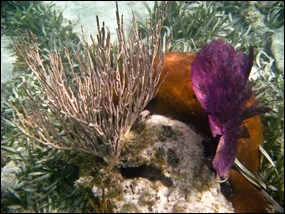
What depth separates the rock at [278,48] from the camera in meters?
5.02

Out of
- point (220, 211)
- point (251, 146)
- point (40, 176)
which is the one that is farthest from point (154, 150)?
point (40, 176)

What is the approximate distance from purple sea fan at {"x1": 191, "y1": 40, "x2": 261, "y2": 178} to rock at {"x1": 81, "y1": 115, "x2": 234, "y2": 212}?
0.27m

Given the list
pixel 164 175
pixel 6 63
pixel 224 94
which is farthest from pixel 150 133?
pixel 6 63

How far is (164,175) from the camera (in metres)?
2.49

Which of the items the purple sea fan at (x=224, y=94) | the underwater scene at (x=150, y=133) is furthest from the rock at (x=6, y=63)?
the purple sea fan at (x=224, y=94)

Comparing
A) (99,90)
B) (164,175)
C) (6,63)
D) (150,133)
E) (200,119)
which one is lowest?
(6,63)

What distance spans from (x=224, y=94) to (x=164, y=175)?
99cm

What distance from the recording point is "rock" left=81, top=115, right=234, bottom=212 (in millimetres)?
2350

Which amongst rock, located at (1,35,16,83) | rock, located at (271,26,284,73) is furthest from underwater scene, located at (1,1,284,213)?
rock, located at (1,35,16,83)

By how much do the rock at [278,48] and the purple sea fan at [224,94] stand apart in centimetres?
304

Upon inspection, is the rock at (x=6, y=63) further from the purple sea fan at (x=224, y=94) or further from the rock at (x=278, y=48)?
the rock at (x=278, y=48)

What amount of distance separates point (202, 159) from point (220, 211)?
511 millimetres

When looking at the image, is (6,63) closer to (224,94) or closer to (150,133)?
(150,133)

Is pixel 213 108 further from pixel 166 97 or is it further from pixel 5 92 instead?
pixel 5 92
